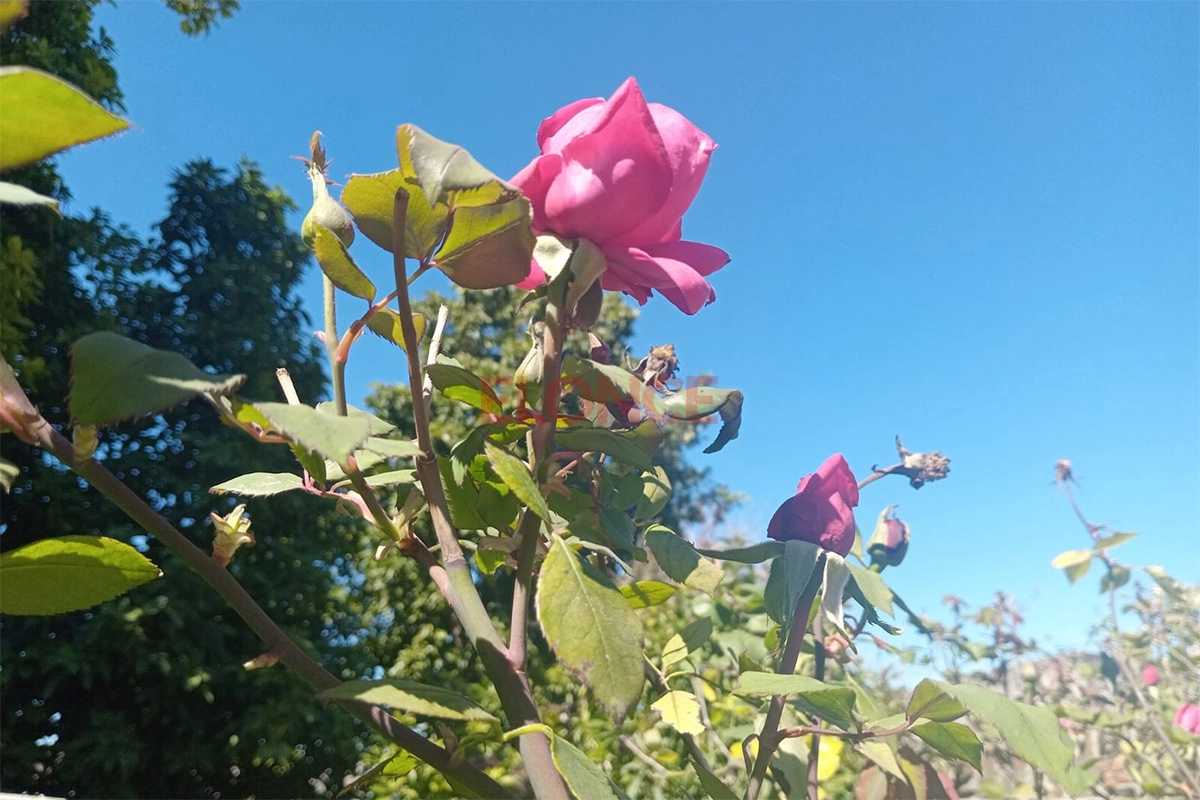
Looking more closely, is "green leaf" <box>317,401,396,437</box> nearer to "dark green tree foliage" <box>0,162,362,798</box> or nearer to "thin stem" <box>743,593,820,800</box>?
"thin stem" <box>743,593,820,800</box>

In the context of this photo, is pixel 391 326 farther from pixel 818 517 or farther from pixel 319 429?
pixel 818 517

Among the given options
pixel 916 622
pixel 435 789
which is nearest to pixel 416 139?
pixel 916 622

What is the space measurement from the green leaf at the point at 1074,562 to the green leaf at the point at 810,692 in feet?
3.27

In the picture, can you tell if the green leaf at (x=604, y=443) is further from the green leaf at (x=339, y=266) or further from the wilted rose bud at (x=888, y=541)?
the wilted rose bud at (x=888, y=541)

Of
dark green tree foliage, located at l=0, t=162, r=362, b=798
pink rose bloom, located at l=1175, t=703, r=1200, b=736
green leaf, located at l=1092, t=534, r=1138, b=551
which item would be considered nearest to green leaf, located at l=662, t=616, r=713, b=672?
green leaf, located at l=1092, t=534, r=1138, b=551

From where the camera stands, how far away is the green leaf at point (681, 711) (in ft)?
1.60

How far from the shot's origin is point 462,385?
324mm

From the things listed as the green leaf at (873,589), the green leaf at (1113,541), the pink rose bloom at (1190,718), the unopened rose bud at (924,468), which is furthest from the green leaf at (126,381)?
the pink rose bloom at (1190,718)

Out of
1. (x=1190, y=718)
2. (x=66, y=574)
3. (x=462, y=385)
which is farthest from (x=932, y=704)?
(x=1190, y=718)

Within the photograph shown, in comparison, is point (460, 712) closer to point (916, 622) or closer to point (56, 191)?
point (916, 622)

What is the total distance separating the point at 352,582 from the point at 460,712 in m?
4.23

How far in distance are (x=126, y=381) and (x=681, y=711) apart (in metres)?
0.44

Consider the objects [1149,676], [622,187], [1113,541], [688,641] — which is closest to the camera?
[622,187]

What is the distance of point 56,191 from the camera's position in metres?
3.08
